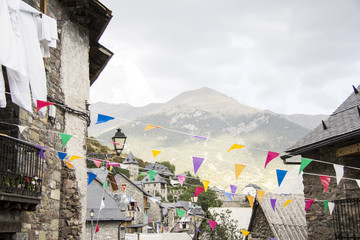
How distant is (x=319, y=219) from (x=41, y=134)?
7.70 m

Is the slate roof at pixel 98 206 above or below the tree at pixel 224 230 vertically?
above

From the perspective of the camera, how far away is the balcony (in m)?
5.95

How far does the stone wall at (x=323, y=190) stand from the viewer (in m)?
9.84

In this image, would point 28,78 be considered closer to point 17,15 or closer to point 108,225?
point 17,15

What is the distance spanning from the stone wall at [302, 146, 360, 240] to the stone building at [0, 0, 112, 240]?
632 centimetres

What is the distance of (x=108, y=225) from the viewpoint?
23812mm

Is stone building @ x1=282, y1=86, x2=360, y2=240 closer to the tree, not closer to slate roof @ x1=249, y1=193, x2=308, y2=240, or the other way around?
slate roof @ x1=249, y1=193, x2=308, y2=240

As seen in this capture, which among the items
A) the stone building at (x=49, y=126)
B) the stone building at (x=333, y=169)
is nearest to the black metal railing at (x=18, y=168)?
the stone building at (x=49, y=126)

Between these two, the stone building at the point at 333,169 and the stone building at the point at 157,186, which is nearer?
the stone building at the point at 333,169

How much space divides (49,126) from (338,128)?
7.24 meters

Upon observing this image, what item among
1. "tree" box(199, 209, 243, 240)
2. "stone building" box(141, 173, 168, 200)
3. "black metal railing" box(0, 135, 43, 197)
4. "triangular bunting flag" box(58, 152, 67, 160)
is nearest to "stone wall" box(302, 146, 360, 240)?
"triangular bunting flag" box(58, 152, 67, 160)

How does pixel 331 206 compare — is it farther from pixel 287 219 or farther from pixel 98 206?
pixel 98 206

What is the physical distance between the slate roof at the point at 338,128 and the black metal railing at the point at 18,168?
6990 mm

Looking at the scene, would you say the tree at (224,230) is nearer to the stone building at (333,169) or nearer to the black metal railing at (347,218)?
the stone building at (333,169)
